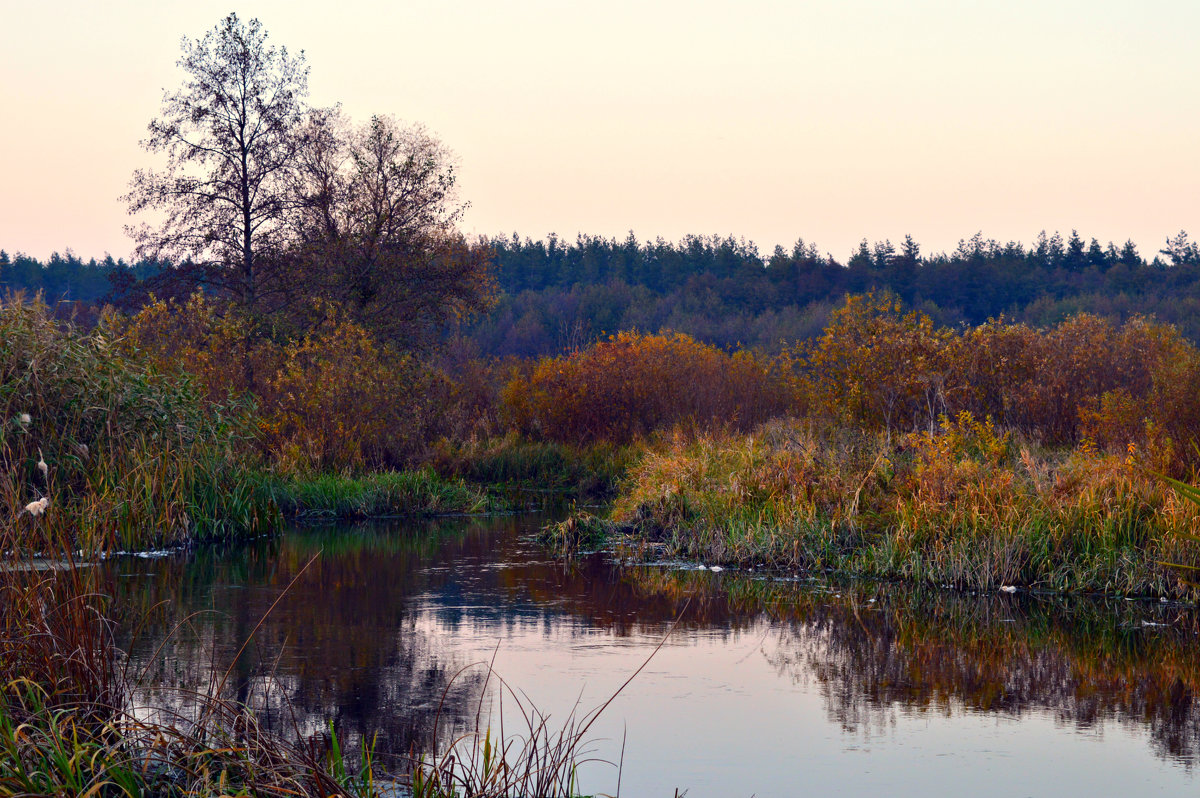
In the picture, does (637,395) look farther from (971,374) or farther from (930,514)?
(930,514)

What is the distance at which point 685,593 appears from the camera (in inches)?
519

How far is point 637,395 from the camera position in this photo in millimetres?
28703

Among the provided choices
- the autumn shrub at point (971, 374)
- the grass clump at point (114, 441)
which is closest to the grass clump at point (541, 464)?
the autumn shrub at point (971, 374)

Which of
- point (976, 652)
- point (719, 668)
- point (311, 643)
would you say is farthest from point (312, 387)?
point (976, 652)

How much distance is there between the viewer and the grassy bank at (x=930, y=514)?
12.8m

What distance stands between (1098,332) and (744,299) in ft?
211

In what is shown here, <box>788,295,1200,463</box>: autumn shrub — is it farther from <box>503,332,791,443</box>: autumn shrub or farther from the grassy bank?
<box>503,332,791,443</box>: autumn shrub

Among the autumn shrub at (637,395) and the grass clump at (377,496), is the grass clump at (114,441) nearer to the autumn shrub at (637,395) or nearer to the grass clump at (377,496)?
the grass clump at (377,496)

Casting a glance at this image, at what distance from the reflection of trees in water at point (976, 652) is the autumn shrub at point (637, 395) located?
14544mm

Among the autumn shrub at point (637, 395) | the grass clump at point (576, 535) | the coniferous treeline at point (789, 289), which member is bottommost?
the grass clump at point (576, 535)

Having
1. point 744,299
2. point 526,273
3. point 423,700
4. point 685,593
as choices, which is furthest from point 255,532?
point 526,273

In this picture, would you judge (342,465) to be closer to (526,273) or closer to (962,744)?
(962,744)

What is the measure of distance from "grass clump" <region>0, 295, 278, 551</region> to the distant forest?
164 ft

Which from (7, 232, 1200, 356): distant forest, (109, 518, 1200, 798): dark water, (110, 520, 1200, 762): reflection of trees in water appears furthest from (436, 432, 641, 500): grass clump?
(7, 232, 1200, 356): distant forest
